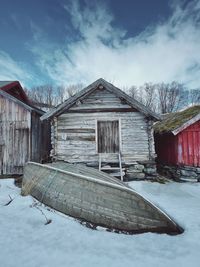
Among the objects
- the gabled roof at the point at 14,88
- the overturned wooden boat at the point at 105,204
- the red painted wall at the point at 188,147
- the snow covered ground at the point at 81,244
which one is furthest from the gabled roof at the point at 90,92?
the gabled roof at the point at 14,88

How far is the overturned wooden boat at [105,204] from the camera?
12.0 ft

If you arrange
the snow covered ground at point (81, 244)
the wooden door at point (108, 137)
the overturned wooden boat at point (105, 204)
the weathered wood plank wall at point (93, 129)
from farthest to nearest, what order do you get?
the wooden door at point (108, 137) < the weathered wood plank wall at point (93, 129) < the overturned wooden boat at point (105, 204) < the snow covered ground at point (81, 244)

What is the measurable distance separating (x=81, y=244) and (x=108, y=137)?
5492 mm

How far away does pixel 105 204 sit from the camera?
397cm

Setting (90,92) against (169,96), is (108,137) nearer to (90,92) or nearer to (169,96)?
(90,92)

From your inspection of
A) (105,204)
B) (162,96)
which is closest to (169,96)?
(162,96)

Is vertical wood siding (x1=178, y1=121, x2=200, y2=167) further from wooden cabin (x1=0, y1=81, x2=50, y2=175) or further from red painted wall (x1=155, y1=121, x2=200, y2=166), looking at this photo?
wooden cabin (x1=0, y1=81, x2=50, y2=175)

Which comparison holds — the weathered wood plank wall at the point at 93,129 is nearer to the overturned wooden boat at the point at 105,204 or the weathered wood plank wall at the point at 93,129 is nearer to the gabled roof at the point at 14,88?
the overturned wooden boat at the point at 105,204

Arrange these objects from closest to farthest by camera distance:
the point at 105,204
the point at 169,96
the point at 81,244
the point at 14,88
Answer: the point at 81,244 → the point at 105,204 → the point at 14,88 → the point at 169,96

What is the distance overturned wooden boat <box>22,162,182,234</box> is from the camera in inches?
144

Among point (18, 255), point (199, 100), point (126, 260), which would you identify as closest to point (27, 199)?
point (18, 255)

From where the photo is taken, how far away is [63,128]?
8.49 metres

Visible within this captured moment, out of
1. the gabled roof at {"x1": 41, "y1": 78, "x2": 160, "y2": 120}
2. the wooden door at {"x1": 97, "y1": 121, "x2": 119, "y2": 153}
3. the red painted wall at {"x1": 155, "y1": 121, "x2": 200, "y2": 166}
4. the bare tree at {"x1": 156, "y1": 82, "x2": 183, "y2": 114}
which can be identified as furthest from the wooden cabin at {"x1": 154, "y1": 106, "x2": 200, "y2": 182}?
the bare tree at {"x1": 156, "y1": 82, "x2": 183, "y2": 114}

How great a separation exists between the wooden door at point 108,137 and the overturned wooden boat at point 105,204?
359cm
